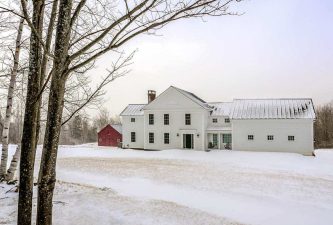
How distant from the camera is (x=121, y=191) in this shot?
13.5m

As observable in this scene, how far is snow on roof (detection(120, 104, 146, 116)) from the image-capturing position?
3886 cm

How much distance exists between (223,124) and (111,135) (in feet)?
55.9

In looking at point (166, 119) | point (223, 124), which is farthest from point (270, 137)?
point (166, 119)

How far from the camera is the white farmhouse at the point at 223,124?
3108 centimetres

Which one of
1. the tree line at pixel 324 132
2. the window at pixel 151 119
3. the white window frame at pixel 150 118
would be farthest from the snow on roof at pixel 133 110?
the tree line at pixel 324 132

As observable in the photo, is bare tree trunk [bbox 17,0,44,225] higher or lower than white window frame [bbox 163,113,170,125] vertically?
lower

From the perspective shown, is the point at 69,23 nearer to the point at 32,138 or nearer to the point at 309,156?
the point at 32,138

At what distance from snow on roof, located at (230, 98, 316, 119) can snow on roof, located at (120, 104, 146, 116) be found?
1164 cm

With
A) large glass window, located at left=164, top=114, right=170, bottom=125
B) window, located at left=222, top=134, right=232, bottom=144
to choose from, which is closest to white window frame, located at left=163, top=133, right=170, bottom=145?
large glass window, located at left=164, top=114, right=170, bottom=125

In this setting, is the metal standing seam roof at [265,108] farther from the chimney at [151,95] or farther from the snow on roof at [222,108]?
the chimney at [151,95]

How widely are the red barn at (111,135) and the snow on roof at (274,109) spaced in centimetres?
1699

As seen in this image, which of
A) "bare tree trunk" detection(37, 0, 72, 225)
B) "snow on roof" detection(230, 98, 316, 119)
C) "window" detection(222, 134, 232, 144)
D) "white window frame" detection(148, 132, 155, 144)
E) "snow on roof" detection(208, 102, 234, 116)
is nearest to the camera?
"bare tree trunk" detection(37, 0, 72, 225)

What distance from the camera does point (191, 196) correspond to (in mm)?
13055

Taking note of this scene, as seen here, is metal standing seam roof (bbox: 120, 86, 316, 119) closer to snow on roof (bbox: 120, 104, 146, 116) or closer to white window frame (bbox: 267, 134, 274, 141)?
white window frame (bbox: 267, 134, 274, 141)
